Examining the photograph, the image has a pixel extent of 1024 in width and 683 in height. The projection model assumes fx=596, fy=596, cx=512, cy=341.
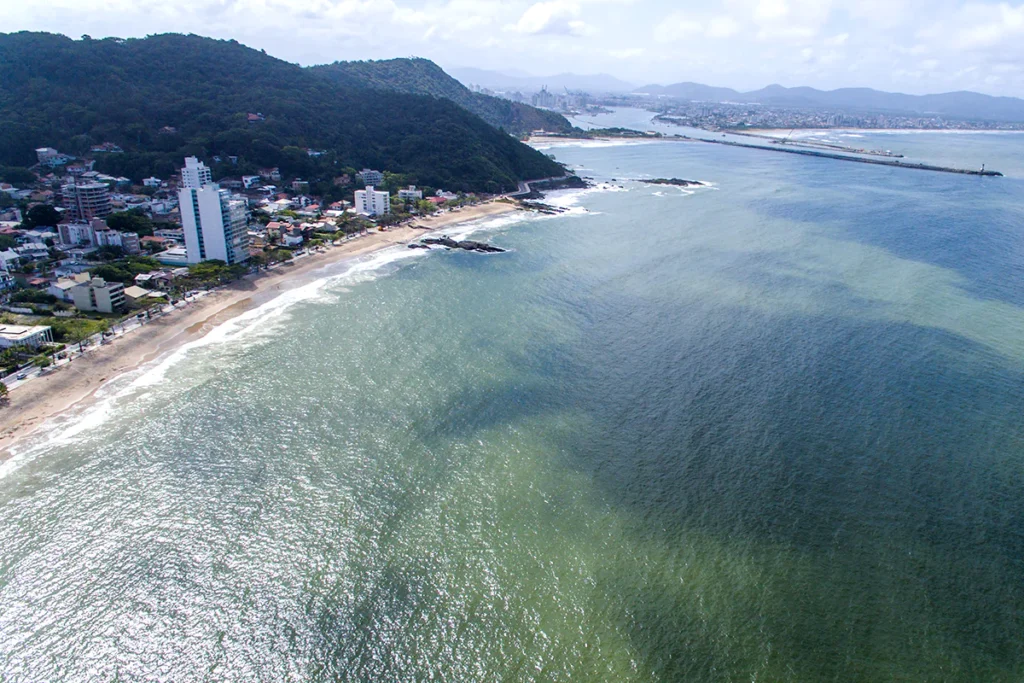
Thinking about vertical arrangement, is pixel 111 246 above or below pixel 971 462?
above

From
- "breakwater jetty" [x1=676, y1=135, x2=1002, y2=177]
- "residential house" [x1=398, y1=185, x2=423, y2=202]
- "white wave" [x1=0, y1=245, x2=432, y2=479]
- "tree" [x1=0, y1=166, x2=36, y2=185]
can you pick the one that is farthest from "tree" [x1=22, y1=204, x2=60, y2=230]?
"breakwater jetty" [x1=676, y1=135, x2=1002, y2=177]

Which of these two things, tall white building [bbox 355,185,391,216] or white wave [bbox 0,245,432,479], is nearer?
white wave [bbox 0,245,432,479]

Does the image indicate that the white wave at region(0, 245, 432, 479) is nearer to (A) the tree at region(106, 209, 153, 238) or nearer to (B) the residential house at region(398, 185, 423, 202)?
(A) the tree at region(106, 209, 153, 238)

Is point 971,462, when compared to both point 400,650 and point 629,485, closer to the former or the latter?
point 629,485

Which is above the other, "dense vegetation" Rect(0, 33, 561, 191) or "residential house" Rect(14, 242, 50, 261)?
"dense vegetation" Rect(0, 33, 561, 191)

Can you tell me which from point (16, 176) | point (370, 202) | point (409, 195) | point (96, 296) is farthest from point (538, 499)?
point (16, 176)

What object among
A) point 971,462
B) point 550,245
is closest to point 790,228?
point 550,245

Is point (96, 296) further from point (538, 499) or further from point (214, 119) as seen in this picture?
point (214, 119)
